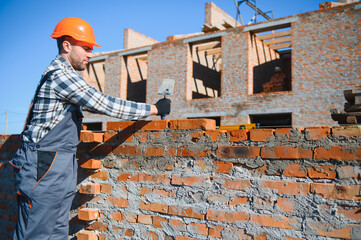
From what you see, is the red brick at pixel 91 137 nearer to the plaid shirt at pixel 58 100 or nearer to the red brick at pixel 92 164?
the red brick at pixel 92 164

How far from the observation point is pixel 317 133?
6.57ft

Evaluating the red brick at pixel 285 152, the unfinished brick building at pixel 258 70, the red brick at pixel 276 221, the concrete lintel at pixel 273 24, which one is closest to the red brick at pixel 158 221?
the red brick at pixel 276 221

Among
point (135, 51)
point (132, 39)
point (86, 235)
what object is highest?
point (132, 39)

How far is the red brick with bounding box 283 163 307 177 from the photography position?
6.57ft

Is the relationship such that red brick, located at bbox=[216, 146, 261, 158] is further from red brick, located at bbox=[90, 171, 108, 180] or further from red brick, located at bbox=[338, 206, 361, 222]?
red brick, located at bbox=[90, 171, 108, 180]

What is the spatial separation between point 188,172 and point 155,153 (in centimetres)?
35

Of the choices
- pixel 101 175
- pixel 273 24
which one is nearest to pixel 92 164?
pixel 101 175

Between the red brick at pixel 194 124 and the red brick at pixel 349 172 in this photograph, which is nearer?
the red brick at pixel 349 172

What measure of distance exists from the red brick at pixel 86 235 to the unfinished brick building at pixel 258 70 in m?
9.90

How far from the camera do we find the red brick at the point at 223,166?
2230mm

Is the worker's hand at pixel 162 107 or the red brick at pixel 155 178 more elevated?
the worker's hand at pixel 162 107

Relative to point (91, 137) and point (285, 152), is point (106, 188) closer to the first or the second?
point (91, 137)

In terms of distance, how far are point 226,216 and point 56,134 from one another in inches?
51.1

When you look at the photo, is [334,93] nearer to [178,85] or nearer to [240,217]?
[178,85]
